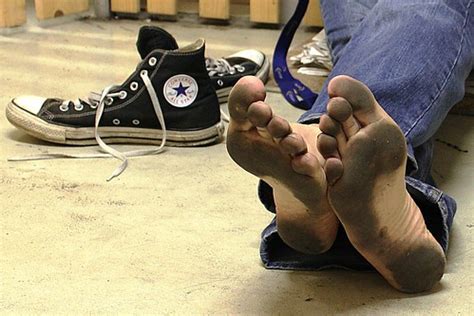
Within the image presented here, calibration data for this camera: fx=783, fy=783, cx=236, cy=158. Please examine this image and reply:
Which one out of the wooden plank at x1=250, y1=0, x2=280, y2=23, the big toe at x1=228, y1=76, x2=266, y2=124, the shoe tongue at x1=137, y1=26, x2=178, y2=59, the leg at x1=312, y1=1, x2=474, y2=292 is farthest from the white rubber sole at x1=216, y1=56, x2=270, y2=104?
the big toe at x1=228, y1=76, x2=266, y2=124

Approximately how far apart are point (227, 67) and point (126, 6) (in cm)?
89

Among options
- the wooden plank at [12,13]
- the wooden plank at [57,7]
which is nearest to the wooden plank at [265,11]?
the wooden plank at [57,7]

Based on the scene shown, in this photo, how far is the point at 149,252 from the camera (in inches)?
32.3

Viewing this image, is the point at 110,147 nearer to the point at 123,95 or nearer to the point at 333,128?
the point at 123,95

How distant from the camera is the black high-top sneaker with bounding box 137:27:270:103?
46.6 inches

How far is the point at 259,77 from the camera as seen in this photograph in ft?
4.53

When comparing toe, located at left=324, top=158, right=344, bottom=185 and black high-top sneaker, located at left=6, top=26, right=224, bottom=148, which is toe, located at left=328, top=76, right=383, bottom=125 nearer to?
toe, located at left=324, top=158, right=344, bottom=185

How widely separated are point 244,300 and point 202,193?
0.27 m

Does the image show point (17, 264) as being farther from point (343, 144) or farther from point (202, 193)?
point (343, 144)

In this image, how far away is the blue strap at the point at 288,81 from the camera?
1328mm

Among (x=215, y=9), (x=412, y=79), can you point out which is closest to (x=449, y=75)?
(x=412, y=79)

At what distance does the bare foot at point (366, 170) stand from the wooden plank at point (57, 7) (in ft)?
5.01

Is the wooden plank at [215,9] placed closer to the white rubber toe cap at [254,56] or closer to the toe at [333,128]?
the white rubber toe cap at [254,56]

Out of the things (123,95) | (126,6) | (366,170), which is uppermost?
(366,170)
